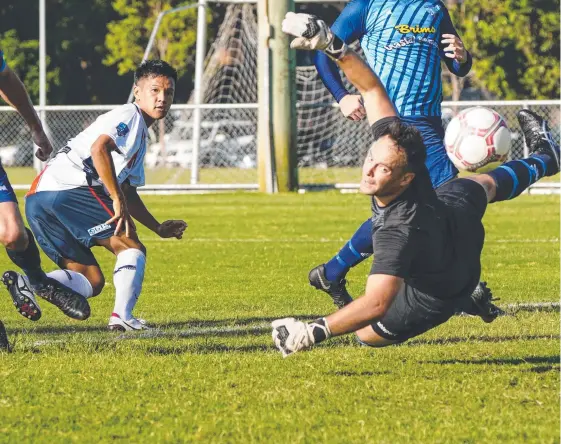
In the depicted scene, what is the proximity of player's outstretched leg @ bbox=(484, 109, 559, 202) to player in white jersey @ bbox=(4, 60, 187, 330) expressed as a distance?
209 cm

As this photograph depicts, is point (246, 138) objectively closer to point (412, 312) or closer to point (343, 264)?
point (343, 264)

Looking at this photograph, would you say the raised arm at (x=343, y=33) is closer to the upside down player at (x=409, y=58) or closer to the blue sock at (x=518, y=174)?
the upside down player at (x=409, y=58)

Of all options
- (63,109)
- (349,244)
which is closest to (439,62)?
(349,244)

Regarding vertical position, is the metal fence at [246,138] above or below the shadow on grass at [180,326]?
below

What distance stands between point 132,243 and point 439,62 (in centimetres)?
227

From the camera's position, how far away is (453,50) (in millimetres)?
7543

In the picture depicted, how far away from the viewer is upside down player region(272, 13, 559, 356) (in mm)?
5344

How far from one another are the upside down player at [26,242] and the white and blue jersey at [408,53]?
189 cm

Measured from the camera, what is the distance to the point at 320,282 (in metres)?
8.12

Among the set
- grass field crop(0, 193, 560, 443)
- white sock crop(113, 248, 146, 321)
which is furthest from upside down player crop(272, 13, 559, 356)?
white sock crop(113, 248, 146, 321)

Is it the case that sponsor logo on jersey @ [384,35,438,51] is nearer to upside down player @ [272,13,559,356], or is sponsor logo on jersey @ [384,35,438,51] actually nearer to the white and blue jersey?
the white and blue jersey

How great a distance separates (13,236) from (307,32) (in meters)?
2.44

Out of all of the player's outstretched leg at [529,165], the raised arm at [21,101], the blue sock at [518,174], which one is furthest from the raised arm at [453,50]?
the raised arm at [21,101]

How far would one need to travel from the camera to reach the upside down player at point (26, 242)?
6.94 m
